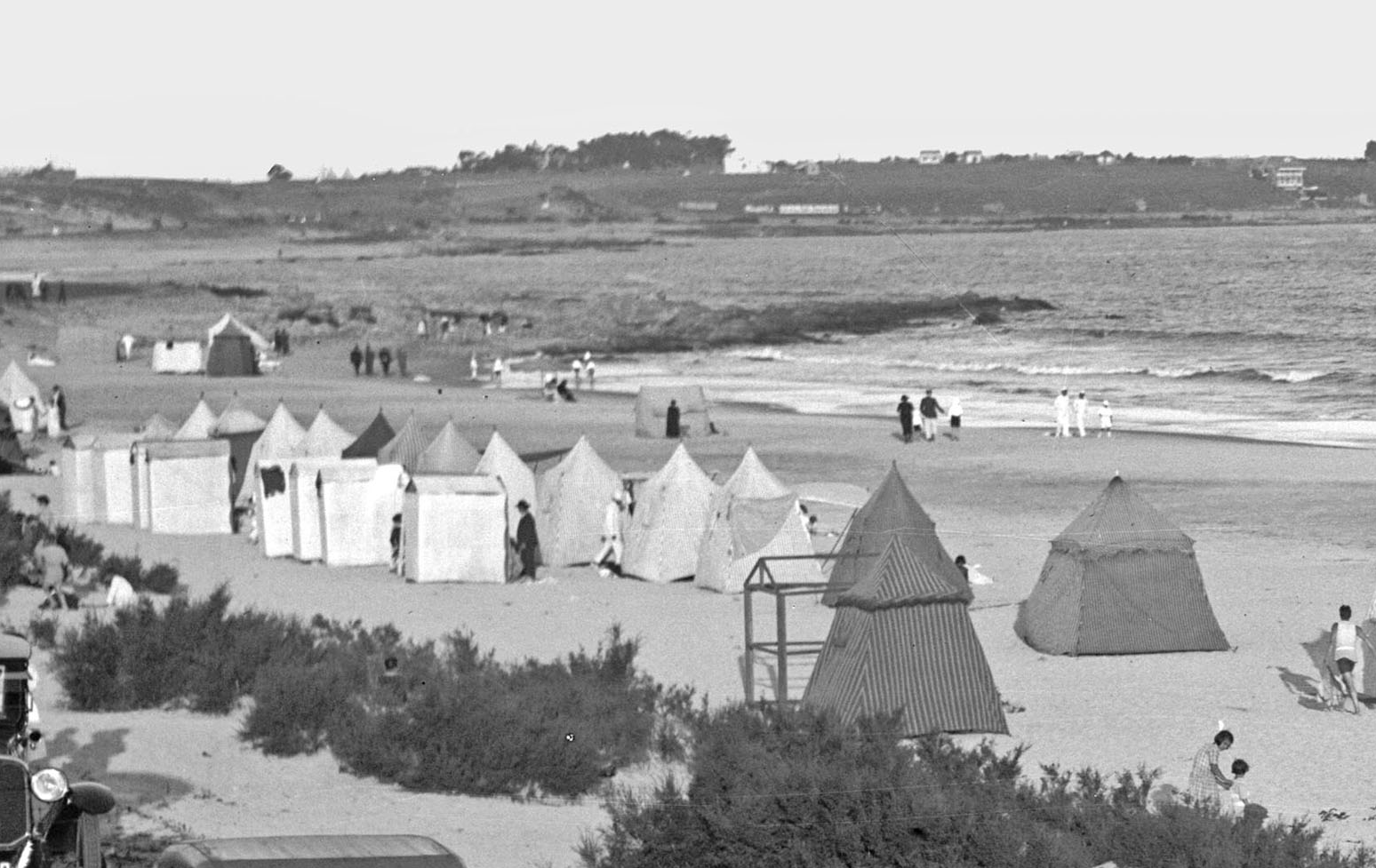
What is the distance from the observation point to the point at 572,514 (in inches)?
933

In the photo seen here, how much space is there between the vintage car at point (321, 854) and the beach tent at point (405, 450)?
17.2m

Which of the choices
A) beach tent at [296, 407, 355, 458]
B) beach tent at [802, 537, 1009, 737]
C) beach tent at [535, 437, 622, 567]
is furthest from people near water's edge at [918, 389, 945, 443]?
beach tent at [802, 537, 1009, 737]

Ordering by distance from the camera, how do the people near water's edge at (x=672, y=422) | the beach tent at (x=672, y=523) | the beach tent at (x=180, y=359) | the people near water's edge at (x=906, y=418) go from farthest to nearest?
the beach tent at (x=180, y=359) < the people near water's edge at (x=672, y=422) < the people near water's edge at (x=906, y=418) < the beach tent at (x=672, y=523)

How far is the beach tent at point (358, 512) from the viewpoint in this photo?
23.5 meters

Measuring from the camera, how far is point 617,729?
46.1ft

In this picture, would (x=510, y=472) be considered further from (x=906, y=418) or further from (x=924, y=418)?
(x=924, y=418)

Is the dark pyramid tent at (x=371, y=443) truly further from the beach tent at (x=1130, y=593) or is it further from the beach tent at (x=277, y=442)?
the beach tent at (x=1130, y=593)

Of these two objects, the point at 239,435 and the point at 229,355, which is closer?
the point at 239,435

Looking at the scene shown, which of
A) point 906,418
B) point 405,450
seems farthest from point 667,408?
point 405,450

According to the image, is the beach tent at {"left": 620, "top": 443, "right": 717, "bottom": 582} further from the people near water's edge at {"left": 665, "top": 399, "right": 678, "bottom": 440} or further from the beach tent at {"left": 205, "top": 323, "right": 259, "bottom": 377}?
the beach tent at {"left": 205, "top": 323, "right": 259, "bottom": 377}

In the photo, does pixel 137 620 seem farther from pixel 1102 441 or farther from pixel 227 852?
pixel 1102 441

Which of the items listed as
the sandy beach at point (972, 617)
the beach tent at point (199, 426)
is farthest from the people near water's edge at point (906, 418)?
the beach tent at point (199, 426)

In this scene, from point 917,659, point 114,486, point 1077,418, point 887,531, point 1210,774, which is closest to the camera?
point 1210,774

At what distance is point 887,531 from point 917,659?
4.49 m
